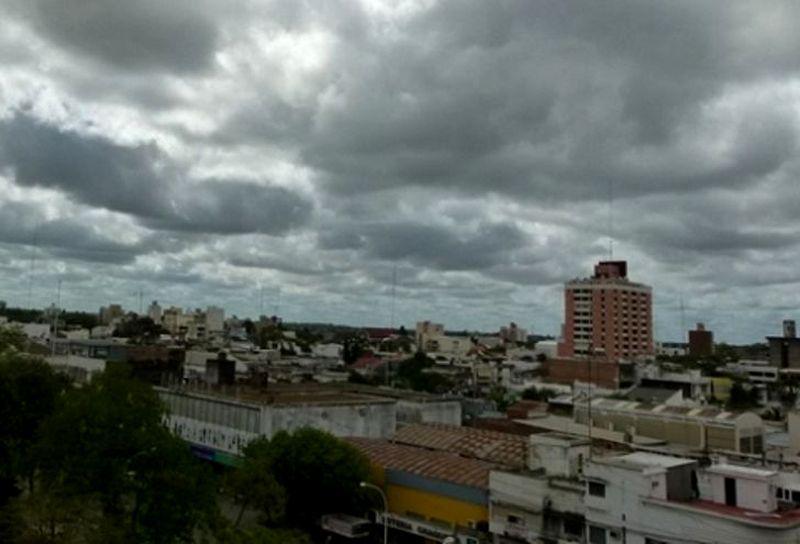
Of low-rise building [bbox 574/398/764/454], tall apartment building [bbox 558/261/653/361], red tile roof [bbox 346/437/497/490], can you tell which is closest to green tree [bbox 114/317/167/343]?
tall apartment building [bbox 558/261/653/361]

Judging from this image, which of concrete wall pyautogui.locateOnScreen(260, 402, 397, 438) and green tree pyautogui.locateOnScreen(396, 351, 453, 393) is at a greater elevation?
green tree pyautogui.locateOnScreen(396, 351, 453, 393)

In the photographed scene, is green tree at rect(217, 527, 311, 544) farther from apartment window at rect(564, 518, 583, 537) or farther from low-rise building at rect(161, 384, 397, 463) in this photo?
low-rise building at rect(161, 384, 397, 463)

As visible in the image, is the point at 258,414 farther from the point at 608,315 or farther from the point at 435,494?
the point at 608,315

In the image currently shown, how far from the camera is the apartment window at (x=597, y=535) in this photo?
111 feet

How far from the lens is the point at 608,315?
498 feet

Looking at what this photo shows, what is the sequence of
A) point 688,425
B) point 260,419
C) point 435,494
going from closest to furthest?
point 435,494 < point 260,419 < point 688,425

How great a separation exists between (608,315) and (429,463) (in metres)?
115

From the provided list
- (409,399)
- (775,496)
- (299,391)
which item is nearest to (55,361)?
(299,391)

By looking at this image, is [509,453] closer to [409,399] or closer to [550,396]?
[409,399]

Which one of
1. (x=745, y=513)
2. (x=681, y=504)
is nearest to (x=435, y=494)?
(x=681, y=504)

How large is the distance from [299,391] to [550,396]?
45.0 meters

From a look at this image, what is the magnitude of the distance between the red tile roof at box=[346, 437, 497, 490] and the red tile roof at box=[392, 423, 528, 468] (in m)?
1.42

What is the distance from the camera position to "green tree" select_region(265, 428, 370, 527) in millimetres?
42094

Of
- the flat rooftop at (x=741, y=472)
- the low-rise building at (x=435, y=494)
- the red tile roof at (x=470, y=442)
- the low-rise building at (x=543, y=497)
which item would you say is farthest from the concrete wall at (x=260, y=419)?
the flat rooftop at (x=741, y=472)
